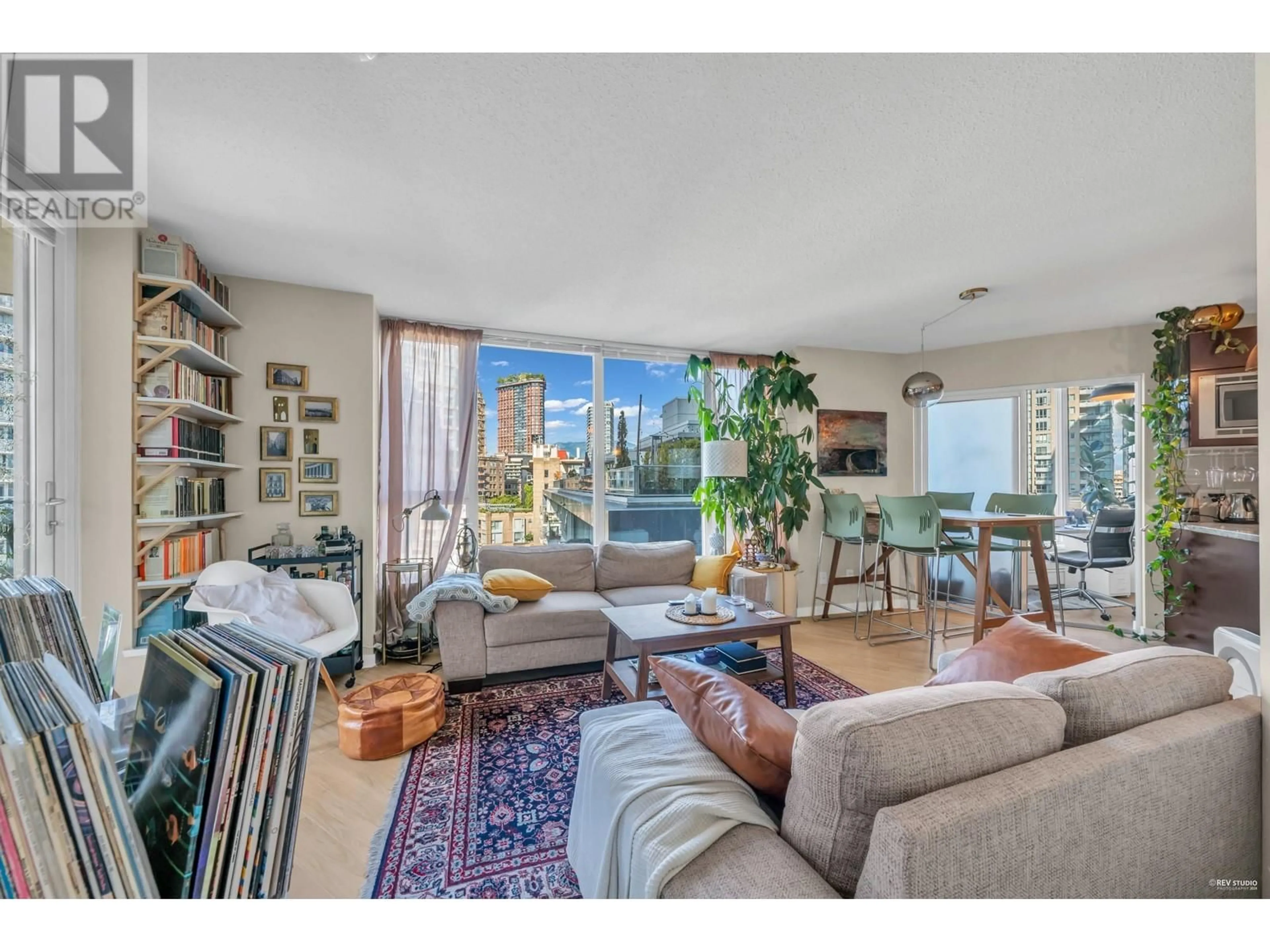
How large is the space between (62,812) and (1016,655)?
75.1 inches

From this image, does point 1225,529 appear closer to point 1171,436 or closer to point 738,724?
point 1171,436

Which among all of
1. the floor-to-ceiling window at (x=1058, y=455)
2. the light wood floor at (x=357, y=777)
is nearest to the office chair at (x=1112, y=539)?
the floor-to-ceiling window at (x=1058, y=455)

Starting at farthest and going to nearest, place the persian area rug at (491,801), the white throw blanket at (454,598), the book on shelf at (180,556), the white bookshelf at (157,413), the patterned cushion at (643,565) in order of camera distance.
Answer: the patterned cushion at (643,565) → the white throw blanket at (454,598) → the book on shelf at (180,556) → the white bookshelf at (157,413) → the persian area rug at (491,801)

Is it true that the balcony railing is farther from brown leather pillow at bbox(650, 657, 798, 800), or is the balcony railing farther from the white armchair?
brown leather pillow at bbox(650, 657, 798, 800)

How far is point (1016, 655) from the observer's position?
148 centimetres

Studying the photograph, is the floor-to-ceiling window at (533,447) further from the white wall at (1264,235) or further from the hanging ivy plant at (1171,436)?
the hanging ivy plant at (1171,436)

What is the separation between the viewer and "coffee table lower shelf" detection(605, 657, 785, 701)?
245 cm

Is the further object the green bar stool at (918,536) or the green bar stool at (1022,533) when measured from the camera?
the green bar stool at (1022,533)

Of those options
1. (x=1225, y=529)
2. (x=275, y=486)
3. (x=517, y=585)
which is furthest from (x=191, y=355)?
(x=1225, y=529)

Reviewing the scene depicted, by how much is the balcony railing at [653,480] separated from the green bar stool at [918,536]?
1632mm

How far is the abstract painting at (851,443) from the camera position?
4781mm

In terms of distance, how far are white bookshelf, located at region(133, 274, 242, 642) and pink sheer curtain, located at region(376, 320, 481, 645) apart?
1035 mm

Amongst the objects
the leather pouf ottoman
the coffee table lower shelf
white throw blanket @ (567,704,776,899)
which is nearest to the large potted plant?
the coffee table lower shelf
